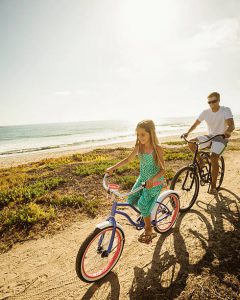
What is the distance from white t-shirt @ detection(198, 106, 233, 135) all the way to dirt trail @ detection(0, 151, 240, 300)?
2617mm

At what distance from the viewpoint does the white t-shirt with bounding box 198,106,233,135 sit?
6.43 m

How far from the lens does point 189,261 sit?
3.93 meters

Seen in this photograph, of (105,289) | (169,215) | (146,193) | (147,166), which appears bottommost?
(105,289)

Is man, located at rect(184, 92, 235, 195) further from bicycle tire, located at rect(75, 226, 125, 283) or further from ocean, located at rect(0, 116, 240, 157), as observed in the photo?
ocean, located at rect(0, 116, 240, 157)

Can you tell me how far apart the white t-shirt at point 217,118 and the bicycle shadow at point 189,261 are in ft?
8.67

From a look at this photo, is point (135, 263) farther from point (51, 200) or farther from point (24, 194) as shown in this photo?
point (24, 194)

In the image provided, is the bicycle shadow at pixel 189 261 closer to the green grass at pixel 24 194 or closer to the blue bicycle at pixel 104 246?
the blue bicycle at pixel 104 246

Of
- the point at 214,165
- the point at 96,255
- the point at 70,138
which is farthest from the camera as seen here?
the point at 70,138

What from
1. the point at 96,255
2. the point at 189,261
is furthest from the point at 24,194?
the point at 189,261

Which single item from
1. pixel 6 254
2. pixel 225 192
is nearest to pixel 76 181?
pixel 6 254

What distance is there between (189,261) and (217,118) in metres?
4.46

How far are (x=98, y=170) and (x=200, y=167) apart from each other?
5736mm

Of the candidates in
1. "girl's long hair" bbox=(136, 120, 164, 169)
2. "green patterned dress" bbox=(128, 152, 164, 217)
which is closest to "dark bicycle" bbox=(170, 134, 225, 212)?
"green patterned dress" bbox=(128, 152, 164, 217)

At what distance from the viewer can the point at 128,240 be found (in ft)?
15.9
